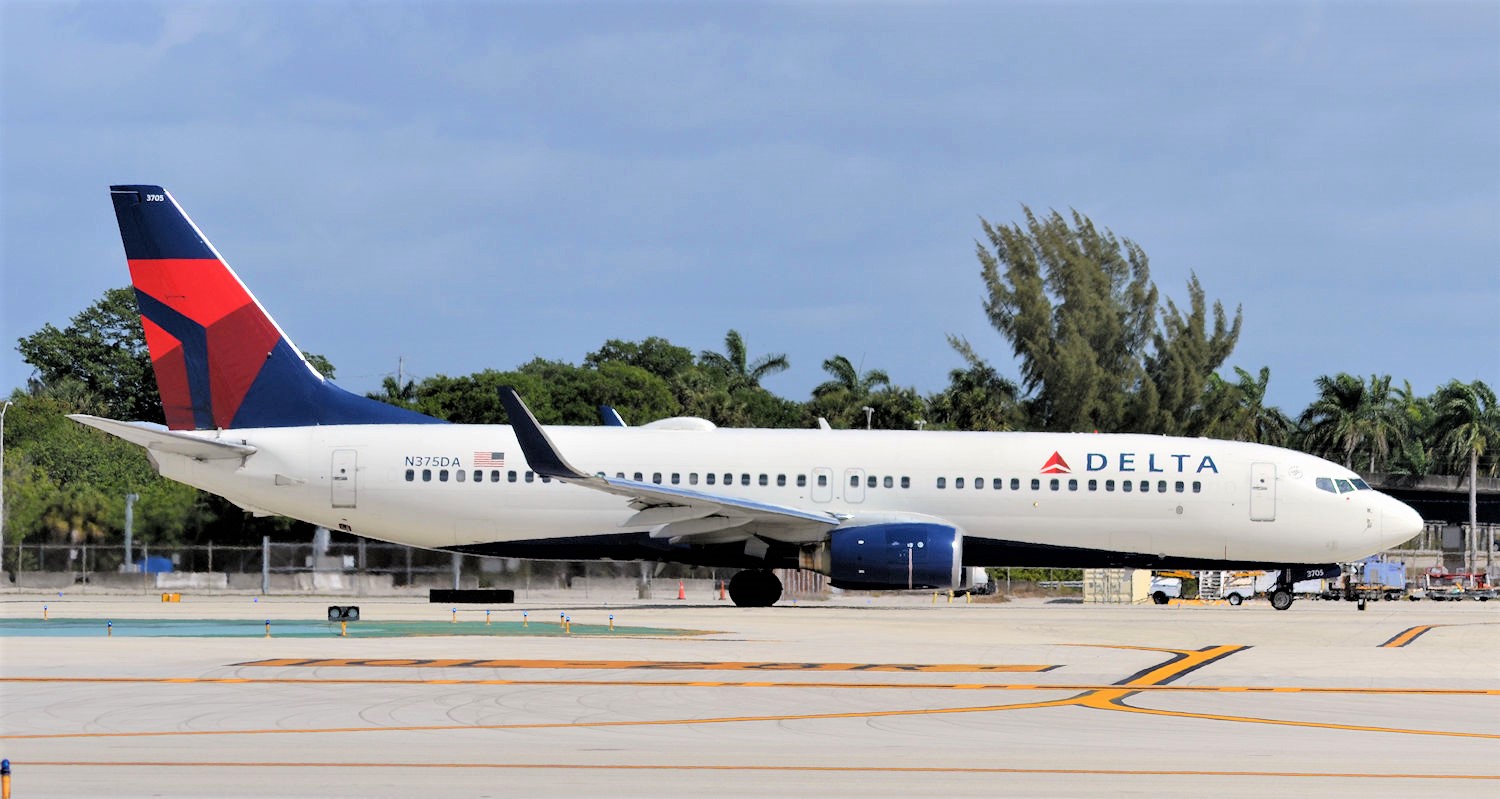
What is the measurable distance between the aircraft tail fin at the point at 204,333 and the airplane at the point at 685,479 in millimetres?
Answer: 40

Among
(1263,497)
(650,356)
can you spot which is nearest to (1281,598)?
(1263,497)

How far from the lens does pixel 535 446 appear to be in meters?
29.5

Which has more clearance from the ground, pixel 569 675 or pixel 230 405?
pixel 230 405

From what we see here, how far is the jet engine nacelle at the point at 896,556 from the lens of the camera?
104 ft

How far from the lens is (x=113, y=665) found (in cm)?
1923

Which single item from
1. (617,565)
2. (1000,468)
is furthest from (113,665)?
(617,565)

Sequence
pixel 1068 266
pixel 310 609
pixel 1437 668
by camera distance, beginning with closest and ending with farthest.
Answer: pixel 1437 668 → pixel 310 609 → pixel 1068 266

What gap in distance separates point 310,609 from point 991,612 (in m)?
13.5

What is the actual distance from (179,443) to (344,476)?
3.23 m

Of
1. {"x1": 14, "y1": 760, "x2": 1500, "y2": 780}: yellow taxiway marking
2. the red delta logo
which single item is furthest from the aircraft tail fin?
{"x1": 14, "y1": 760, "x2": 1500, "y2": 780}: yellow taxiway marking

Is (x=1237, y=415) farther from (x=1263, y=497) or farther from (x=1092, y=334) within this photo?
(x=1263, y=497)

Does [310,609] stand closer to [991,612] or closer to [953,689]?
[991,612]

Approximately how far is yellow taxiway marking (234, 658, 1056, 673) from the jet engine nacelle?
11346mm

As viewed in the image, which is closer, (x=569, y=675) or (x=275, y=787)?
(x=275, y=787)
